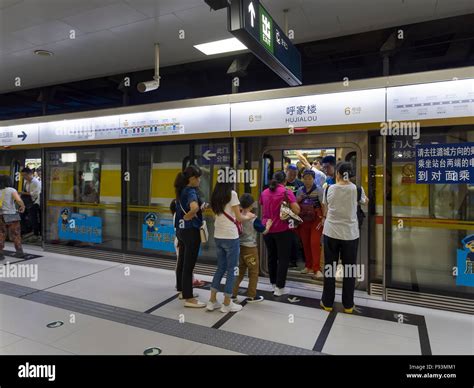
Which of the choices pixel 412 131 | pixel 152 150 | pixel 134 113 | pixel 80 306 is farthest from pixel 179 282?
pixel 412 131

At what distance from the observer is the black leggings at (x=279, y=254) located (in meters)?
3.77

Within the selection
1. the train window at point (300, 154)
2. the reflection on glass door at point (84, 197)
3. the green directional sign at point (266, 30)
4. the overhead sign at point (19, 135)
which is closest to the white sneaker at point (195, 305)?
the train window at point (300, 154)

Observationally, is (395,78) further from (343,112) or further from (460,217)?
(460,217)

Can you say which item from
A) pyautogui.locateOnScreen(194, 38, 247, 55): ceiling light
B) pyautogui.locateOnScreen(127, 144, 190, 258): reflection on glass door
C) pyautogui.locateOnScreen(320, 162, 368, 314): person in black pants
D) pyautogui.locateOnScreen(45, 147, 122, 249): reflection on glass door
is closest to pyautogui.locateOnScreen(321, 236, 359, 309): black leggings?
pyautogui.locateOnScreen(320, 162, 368, 314): person in black pants

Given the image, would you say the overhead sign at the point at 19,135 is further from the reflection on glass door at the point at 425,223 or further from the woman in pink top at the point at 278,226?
the reflection on glass door at the point at 425,223

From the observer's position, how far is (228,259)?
3.32 m

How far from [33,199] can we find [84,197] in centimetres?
132

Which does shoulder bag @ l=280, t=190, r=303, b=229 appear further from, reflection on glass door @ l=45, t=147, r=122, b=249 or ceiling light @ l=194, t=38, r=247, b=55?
reflection on glass door @ l=45, t=147, r=122, b=249

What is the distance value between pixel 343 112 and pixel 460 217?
65.1 inches

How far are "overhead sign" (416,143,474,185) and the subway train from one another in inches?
2.8

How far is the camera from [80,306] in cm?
355

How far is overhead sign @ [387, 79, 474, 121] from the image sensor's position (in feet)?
10.7

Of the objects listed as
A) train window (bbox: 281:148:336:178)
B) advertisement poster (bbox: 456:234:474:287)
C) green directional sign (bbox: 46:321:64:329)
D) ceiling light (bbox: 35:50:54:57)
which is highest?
ceiling light (bbox: 35:50:54:57)

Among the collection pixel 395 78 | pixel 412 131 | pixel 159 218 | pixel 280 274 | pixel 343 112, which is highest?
pixel 395 78
